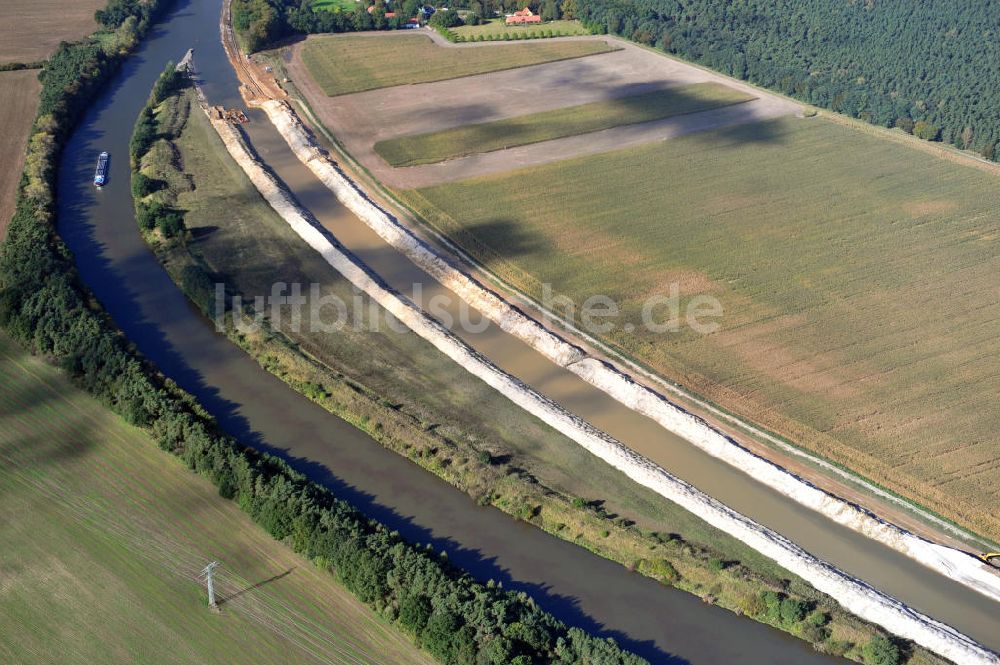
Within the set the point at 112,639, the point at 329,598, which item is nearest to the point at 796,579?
the point at 329,598

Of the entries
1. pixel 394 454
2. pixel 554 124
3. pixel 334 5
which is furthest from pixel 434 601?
pixel 334 5

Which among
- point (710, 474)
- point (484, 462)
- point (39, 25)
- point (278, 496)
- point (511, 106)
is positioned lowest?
point (710, 474)

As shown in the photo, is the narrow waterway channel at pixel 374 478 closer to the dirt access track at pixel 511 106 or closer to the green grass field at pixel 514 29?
the dirt access track at pixel 511 106

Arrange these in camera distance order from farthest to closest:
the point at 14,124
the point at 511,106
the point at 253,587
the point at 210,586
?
1. the point at 511,106
2. the point at 14,124
3. the point at 253,587
4. the point at 210,586

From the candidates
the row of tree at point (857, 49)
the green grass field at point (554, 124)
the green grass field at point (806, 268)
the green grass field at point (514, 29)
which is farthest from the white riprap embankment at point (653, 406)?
the row of tree at point (857, 49)

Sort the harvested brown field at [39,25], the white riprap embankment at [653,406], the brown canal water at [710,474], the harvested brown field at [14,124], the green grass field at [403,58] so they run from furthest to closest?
1. the harvested brown field at [39,25]
2. the green grass field at [403,58]
3. the harvested brown field at [14,124]
4. the white riprap embankment at [653,406]
5. the brown canal water at [710,474]

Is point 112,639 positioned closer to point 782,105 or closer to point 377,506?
point 377,506

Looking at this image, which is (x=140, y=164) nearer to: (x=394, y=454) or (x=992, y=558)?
(x=394, y=454)
